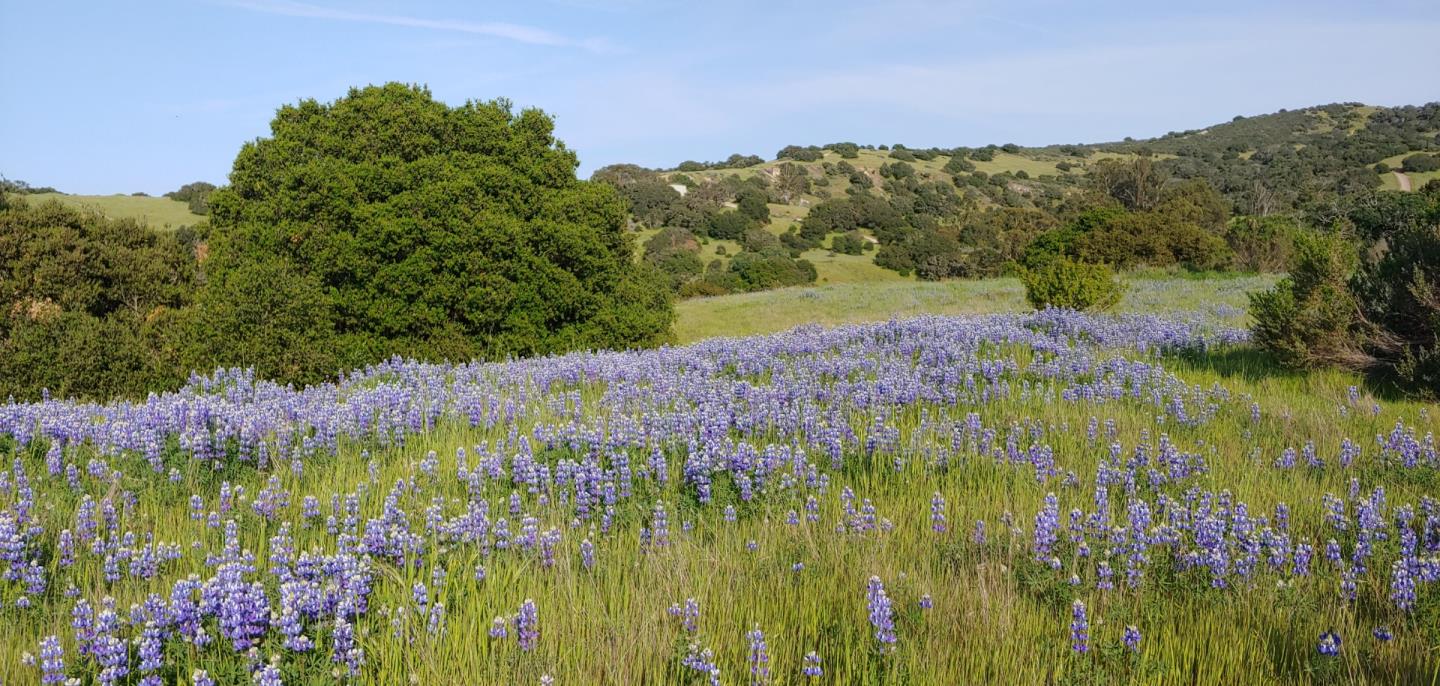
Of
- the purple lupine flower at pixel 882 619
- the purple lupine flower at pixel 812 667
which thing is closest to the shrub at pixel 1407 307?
the purple lupine flower at pixel 882 619

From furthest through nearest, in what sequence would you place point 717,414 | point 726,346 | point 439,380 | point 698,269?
point 698,269 → point 726,346 → point 439,380 → point 717,414

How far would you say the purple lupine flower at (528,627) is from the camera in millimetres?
3104

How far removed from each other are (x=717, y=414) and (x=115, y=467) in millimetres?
4081

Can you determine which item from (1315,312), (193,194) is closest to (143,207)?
(193,194)

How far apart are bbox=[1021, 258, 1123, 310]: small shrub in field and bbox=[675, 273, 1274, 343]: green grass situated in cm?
105

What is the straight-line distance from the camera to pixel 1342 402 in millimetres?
8320

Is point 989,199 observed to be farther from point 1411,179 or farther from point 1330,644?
point 1330,644

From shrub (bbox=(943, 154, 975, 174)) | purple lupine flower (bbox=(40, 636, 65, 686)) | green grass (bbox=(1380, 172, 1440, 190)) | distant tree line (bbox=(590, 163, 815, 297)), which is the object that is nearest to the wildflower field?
purple lupine flower (bbox=(40, 636, 65, 686))

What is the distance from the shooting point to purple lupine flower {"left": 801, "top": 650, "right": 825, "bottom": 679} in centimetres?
287

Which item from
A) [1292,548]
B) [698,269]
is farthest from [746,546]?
[698,269]

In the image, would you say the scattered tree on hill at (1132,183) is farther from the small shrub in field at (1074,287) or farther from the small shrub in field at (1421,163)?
the small shrub in field at (1074,287)

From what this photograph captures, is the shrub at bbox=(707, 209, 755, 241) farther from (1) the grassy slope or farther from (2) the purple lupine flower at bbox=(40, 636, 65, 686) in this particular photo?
(2) the purple lupine flower at bbox=(40, 636, 65, 686)

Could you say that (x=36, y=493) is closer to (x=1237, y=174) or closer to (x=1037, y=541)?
(x=1037, y=541)

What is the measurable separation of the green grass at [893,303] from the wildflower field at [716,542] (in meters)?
14.5
